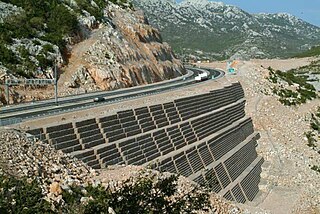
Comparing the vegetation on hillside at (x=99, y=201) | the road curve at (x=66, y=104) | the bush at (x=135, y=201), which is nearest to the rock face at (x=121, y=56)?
the road curve at (x=66, y=104)

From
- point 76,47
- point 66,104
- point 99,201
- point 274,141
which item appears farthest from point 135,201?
point 76,47

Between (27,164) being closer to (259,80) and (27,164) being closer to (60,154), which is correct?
(60,154)

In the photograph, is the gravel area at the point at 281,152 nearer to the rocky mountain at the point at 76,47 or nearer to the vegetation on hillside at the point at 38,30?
the rocky mountain at the point at 76,47

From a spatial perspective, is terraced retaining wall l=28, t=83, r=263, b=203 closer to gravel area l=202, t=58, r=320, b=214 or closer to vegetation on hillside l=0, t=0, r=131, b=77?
gravel area l=202, t=58, r=320, b=214

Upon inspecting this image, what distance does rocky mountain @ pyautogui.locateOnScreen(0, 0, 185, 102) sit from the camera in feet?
132

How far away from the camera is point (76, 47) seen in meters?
47.0

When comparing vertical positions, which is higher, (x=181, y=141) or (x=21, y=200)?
(x=21, y=200)

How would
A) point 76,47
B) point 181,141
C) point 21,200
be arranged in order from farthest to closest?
point 76,47
point 181,141
point 21,200

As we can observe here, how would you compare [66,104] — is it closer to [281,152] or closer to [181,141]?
[181,141]

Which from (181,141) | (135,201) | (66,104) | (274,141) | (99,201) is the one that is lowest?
(274,141)

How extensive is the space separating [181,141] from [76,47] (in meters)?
19.6

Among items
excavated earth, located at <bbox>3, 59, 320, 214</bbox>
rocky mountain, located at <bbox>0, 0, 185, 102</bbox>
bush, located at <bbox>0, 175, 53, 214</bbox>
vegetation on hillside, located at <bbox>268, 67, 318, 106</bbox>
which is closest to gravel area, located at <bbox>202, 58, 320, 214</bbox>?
excavated earth, located at <bbox>3, 59, 320, 214</bbox>

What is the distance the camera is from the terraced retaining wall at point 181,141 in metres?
23.8

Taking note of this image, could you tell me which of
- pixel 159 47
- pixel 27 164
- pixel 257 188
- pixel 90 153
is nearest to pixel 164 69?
pixel 159 47
